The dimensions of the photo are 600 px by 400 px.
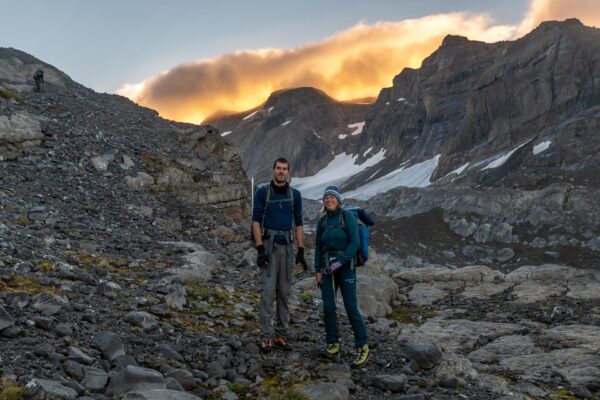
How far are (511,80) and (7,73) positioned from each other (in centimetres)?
17931

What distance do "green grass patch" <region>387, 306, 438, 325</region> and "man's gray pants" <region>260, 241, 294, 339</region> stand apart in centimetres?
781

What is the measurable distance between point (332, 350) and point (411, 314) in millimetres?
9385

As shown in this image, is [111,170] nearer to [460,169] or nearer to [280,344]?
[280,344]

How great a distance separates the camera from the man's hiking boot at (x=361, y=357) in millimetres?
9500

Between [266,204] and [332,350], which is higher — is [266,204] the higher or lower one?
the higher one

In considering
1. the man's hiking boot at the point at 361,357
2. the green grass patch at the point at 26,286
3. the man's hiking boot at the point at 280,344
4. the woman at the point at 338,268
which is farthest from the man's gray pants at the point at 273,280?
the green grass patch at the point at 26,286

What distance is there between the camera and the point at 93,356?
7.53 meters

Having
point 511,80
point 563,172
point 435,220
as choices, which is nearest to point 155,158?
point 435,220

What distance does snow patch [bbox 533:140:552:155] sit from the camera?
136750mm

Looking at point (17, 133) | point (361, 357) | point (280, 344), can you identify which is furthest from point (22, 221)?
point (361, 357)

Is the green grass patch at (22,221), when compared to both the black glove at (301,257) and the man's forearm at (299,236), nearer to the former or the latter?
the man's forearm at (299,236)

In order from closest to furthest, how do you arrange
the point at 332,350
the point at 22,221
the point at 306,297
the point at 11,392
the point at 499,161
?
the point at 11,392 < the point at 332,350 < the point at 22,221 < the point at 306,297 < the point at 499,161

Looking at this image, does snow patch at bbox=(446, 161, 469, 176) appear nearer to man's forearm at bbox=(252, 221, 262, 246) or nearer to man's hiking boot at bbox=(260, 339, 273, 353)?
man's forearm at bbox=(252, 221, 262, 246)

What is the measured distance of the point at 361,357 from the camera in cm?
959
